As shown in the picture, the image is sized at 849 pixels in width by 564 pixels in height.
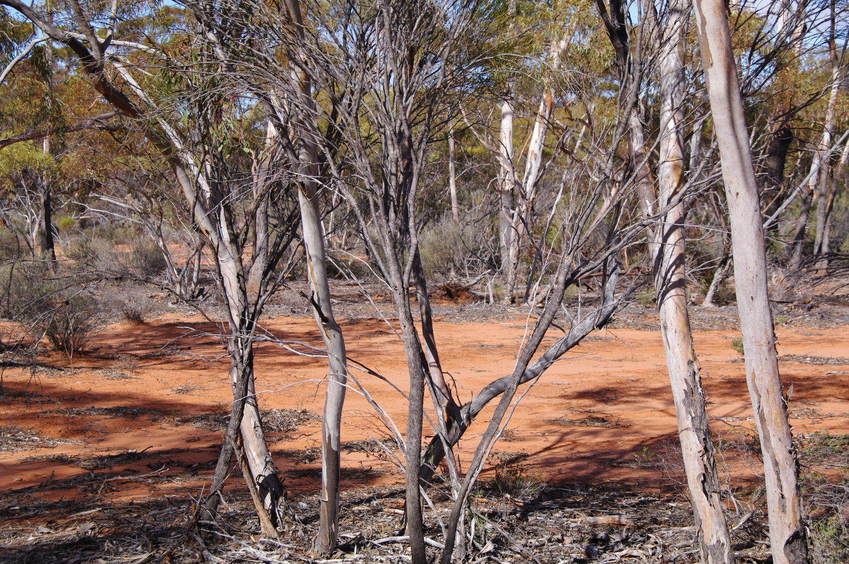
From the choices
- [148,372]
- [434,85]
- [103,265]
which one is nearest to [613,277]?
[434,85]

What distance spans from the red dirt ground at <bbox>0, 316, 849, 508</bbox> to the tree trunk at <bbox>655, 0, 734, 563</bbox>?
0.52 metres

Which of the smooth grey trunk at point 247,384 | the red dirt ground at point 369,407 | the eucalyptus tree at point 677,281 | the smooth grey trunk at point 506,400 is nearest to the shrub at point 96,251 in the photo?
the red dirt ground at point 369,407

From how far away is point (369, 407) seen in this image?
10305mm

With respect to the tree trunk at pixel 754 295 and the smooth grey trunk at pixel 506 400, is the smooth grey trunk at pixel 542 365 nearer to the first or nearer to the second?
the smooth grey trunk at pixel 506 400

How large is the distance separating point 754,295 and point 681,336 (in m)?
1.00

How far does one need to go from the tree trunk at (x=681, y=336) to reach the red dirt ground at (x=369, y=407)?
0.52 meters

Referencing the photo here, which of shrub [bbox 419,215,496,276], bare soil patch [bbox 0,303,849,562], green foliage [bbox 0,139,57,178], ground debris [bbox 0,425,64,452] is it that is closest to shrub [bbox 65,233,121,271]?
green foliage [bbox 0,139,57,178]

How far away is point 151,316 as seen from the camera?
18.1 meters

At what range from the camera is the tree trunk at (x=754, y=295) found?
3.37 metres

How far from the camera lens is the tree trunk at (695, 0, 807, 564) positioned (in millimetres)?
3367

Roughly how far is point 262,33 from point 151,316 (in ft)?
49.5

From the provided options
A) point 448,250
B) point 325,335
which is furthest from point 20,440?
point 448,250

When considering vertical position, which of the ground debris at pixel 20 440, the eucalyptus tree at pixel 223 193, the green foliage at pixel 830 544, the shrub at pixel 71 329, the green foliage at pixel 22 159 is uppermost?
the green foliage at pixel 22 159

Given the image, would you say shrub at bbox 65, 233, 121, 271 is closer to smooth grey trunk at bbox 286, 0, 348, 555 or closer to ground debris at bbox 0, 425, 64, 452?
ground debris at bbox 0, 425, 64, 452
